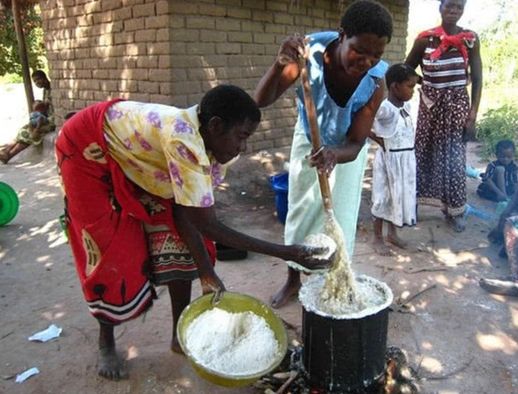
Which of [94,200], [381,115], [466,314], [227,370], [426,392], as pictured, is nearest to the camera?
[227,370]

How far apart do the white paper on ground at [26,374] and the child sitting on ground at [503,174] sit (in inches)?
172

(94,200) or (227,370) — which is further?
(94,200)

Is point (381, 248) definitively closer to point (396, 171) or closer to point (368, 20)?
point (396, 171)

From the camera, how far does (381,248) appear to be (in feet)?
12.0

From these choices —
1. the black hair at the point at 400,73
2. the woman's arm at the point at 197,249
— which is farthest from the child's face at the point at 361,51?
the black hair at the point at 400,73

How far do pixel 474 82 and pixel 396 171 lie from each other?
1.05 metres

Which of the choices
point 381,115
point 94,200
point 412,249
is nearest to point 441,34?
point 381,115

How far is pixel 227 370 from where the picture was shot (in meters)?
1.84

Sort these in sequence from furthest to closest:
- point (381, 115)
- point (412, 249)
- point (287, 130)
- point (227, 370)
→ 1. point (287, 130)
2. point (412, 249)
3. point (381, 115)
4. point (227, 370)

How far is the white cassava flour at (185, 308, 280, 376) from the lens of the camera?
186cm

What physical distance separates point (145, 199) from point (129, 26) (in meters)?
3.18

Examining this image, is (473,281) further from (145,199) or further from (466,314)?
(145,199)

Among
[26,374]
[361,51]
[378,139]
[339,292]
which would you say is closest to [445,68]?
[378,139]

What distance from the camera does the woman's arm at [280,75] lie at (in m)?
2.13
